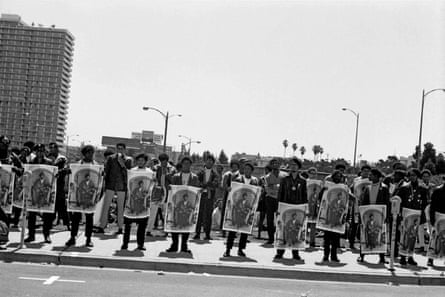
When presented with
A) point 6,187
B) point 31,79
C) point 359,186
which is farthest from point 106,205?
point 31,79

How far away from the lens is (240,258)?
1079 cm

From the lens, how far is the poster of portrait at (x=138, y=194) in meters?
10.9

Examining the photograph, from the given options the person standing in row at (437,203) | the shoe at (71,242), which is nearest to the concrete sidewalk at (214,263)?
the shoe at (71,242)

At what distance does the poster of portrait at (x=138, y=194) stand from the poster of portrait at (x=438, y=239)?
235 inches

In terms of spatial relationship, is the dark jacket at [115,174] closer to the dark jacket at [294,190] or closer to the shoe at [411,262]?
the dark jacket at [294,190]

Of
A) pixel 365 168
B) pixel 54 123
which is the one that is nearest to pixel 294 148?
pixel 54 123

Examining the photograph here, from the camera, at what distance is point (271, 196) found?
1353cm

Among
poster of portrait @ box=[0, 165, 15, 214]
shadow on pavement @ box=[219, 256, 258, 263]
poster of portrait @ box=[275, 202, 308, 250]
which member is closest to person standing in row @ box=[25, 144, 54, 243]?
poster of portrait @ box=[0, 165, 15, 214]

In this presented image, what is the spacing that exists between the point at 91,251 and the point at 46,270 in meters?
1.50

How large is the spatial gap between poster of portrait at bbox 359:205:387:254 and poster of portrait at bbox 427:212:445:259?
1.00 metres

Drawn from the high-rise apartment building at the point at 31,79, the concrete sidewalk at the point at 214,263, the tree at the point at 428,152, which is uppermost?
the high-rise apartment building at the point at 31,79

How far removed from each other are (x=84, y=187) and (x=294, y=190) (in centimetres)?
432

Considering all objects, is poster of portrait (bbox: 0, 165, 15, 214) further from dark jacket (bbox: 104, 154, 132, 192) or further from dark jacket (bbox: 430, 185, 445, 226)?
dark jacket (bbox: 430, 185, 445, 226)

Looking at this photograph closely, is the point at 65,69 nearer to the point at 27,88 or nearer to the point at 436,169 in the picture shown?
the point at 27,88
